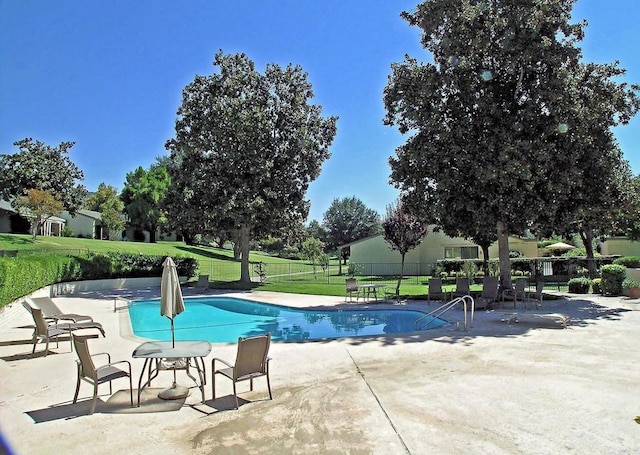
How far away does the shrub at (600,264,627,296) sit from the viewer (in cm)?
1902

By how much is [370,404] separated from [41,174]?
185ft

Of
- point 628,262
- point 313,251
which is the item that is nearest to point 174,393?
point 628,262

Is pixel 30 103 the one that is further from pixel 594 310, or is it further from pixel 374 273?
pixel 374 273

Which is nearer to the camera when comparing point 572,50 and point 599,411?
point 599,411

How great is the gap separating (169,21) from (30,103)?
4402 mm

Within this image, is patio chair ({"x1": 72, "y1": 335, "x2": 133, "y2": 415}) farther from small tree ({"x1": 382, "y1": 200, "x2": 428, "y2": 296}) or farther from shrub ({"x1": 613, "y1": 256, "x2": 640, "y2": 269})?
shrub ({"x1": 613, "y1": 256, "x2": 640, "y2": 269})

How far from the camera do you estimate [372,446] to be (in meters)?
4.80

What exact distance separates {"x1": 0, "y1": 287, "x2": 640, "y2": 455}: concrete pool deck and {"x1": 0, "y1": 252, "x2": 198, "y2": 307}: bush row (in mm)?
5108

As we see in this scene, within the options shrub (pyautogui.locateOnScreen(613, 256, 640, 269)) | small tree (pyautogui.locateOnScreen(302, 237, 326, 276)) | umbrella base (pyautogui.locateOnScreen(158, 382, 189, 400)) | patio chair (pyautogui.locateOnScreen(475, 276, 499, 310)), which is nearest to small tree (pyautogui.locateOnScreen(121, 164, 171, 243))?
small tree (pyautogui.locateOnScreen(302, 237, 326, 276))

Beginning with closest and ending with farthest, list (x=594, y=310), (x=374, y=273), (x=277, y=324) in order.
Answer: (x=594, y=310)
(x=277, y=324)
(x=374, y=273)

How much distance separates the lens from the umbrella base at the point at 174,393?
660 centimetres

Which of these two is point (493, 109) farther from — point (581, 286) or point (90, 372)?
point (90, 372)

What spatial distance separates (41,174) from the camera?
51281mm

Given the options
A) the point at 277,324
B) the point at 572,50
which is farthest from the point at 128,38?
the point at 572,50
